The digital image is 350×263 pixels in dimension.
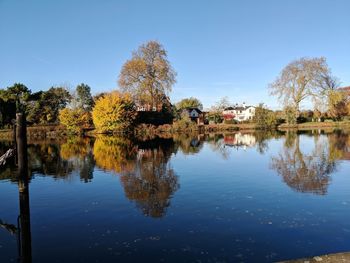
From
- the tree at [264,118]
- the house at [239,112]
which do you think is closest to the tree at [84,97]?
the tree at [264,118]

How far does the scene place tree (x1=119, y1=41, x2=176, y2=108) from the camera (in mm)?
60375

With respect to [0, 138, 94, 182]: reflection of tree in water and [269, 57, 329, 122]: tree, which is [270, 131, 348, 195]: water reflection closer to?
[0, 138, 94, 182]: reflection of tree in water

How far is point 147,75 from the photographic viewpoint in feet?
199

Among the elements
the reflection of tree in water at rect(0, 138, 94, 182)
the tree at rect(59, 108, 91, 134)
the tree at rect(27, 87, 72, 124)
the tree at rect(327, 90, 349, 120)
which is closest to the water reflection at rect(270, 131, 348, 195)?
the reflection of tree in water at rect(0, 138, 94, 182)

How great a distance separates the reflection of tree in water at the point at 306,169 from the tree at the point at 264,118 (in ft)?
149

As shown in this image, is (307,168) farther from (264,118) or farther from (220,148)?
(264,118)

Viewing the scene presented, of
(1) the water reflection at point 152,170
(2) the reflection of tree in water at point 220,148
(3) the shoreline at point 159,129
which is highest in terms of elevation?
(3) the shoreline at point 159,129

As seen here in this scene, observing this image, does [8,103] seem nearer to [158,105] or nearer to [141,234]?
[158,105]

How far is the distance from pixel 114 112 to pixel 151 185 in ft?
143

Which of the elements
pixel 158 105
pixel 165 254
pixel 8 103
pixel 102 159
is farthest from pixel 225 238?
pixel 8 103

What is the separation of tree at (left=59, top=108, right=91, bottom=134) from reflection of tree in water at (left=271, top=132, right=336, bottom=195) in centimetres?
4490

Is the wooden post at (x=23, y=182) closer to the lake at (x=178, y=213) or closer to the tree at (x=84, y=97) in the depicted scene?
the lake at (x=178, y=213)

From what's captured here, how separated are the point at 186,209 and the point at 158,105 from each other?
54.2 m

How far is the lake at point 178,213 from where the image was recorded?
816 centimetres
